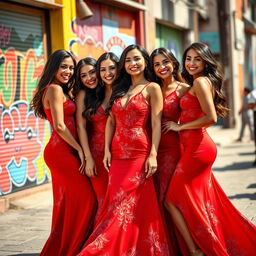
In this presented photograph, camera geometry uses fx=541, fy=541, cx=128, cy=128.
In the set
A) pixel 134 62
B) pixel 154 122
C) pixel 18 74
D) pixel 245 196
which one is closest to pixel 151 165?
pixel 154 122

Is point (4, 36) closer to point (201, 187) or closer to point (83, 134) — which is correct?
point (83, 134)

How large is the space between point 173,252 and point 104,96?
1.69 m

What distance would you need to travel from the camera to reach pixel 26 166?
353 inches

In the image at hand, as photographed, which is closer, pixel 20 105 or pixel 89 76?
pixel 89 76

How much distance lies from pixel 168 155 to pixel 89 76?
3.73ft

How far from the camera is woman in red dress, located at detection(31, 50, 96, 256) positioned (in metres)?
5.30

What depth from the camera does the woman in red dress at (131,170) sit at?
15.9 ft

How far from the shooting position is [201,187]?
16.9ft

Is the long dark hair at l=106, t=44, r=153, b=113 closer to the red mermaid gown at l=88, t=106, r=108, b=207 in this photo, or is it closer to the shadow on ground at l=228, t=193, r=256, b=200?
the red mermaid gown at l=88, t=106, r=108, b=207

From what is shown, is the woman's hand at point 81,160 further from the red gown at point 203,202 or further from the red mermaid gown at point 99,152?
the red gown at point 203,202

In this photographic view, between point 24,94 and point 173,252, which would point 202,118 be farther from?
point 24,94

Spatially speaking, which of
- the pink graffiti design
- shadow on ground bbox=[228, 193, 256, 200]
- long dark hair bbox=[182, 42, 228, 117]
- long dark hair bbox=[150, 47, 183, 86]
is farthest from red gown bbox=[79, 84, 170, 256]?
the pink graffiti design

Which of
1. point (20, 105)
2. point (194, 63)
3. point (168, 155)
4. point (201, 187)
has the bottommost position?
point (201, 187)

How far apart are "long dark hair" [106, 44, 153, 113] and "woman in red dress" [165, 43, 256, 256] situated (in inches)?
16.0
